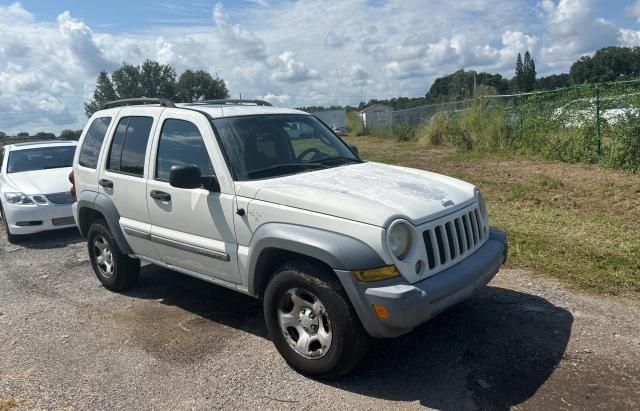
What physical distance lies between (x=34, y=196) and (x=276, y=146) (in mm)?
5805

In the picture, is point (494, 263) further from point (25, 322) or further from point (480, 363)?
point (25, 322)

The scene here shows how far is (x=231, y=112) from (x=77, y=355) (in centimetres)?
244

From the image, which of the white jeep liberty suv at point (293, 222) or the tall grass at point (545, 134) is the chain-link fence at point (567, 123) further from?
the white jeep liberty suv at point (293, 222)

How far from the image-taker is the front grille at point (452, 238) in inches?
144

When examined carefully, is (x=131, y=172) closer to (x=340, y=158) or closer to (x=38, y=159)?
(x=340, y=158)

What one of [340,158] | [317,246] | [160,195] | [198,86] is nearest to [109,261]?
[160,195]

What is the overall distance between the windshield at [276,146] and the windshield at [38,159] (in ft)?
21.2

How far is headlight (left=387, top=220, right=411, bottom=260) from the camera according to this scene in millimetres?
3469

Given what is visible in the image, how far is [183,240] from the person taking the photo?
4.67 meters

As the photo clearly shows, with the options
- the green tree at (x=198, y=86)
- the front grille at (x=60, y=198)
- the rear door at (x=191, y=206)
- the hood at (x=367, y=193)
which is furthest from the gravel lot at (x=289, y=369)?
the green tree at (x=198, y=86)

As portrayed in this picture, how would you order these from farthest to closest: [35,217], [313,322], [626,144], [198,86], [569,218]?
[198,86], [626,144], [35,217], [569,218], [313,322]

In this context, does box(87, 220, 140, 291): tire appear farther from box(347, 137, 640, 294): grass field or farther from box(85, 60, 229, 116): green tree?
box(85, 60, 229, 116): green tree

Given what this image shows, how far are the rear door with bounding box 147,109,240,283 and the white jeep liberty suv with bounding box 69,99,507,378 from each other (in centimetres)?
1

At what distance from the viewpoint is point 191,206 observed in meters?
4.53
